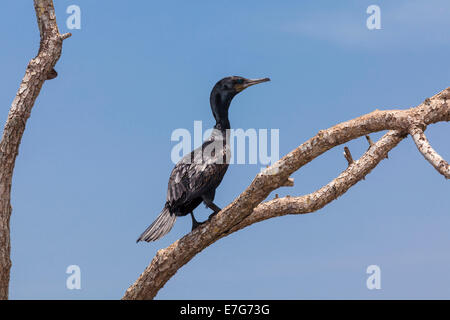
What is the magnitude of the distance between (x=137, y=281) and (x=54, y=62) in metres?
2.95

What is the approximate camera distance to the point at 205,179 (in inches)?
248

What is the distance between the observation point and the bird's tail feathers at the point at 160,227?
6.36 meters

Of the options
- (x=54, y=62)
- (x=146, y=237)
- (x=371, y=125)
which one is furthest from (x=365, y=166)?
(x=54, y=62)

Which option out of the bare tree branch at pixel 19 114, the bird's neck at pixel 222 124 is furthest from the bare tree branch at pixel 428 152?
the bare tree branch at pixel 19 114

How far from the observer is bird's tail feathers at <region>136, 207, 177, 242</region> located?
636 centimetres

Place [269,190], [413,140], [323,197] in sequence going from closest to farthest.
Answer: [413,140]
[269,190]
[323,197]

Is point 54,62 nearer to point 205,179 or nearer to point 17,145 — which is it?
point 17,145

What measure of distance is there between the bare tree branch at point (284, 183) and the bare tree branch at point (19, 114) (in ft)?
5.41

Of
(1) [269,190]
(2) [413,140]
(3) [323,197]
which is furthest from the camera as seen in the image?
(3) [323,197]

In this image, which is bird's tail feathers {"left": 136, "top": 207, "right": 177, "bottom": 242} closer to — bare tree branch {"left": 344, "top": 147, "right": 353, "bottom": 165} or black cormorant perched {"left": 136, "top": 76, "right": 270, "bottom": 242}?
black cormorant perched {"left": 136, "top": 76, "right": 270, "bottom": 242}

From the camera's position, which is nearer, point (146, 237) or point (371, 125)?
point (371, 125)

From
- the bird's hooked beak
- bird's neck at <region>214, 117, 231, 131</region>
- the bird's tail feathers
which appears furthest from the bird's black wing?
the bird's hooked beak
